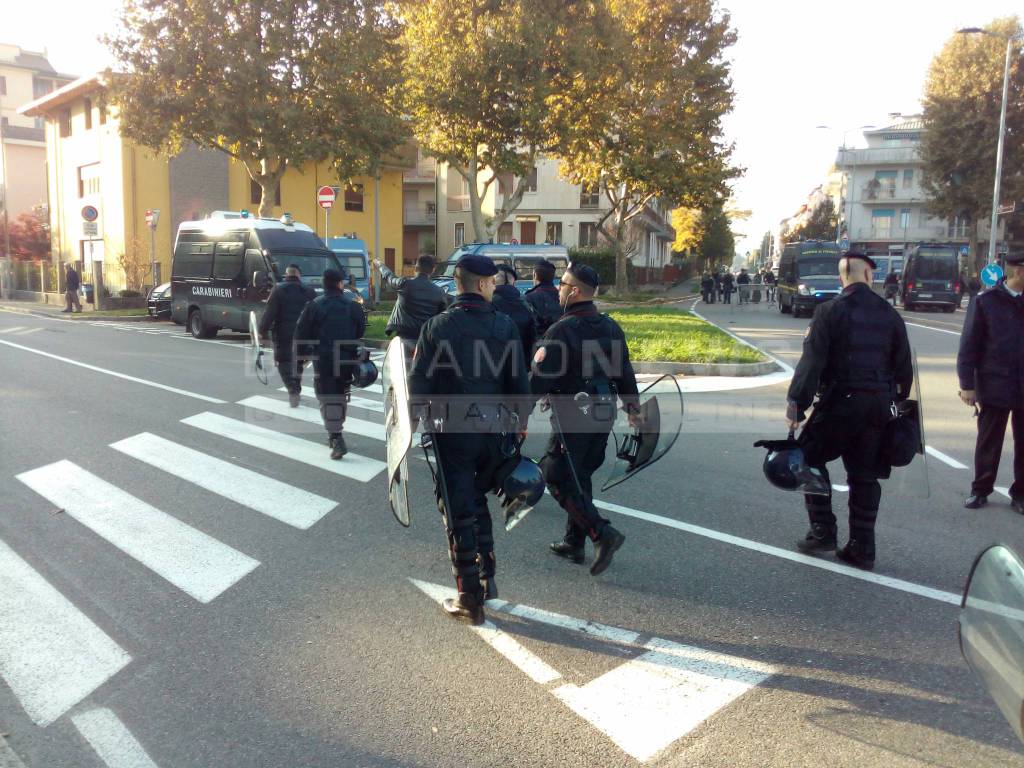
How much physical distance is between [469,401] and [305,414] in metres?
6.10

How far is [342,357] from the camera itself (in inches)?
308

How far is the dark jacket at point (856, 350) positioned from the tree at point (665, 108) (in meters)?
24.5

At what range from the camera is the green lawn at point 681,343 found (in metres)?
13.5

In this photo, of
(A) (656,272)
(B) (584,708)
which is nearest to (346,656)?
(B) (584,708)

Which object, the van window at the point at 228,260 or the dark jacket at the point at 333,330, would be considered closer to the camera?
the dark jacket at the point at 333,330

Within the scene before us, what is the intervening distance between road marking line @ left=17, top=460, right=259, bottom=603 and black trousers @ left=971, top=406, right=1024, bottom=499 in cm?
525

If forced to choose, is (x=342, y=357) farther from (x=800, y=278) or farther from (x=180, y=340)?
(x=800, y=278)

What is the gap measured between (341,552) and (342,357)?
121 inches

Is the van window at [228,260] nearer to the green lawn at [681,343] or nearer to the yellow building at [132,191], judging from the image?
the green lawn at [681,343]

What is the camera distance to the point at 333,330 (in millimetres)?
7758

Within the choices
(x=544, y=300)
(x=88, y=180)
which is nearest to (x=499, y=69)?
(x=544, y=300)

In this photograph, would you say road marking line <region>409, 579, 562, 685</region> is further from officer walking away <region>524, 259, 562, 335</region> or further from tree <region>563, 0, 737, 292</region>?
tree <region>563, 0, 737, 292</region>

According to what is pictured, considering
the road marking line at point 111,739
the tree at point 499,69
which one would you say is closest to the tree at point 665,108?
the tree at point 499,69

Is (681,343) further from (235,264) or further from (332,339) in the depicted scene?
(235,264)
